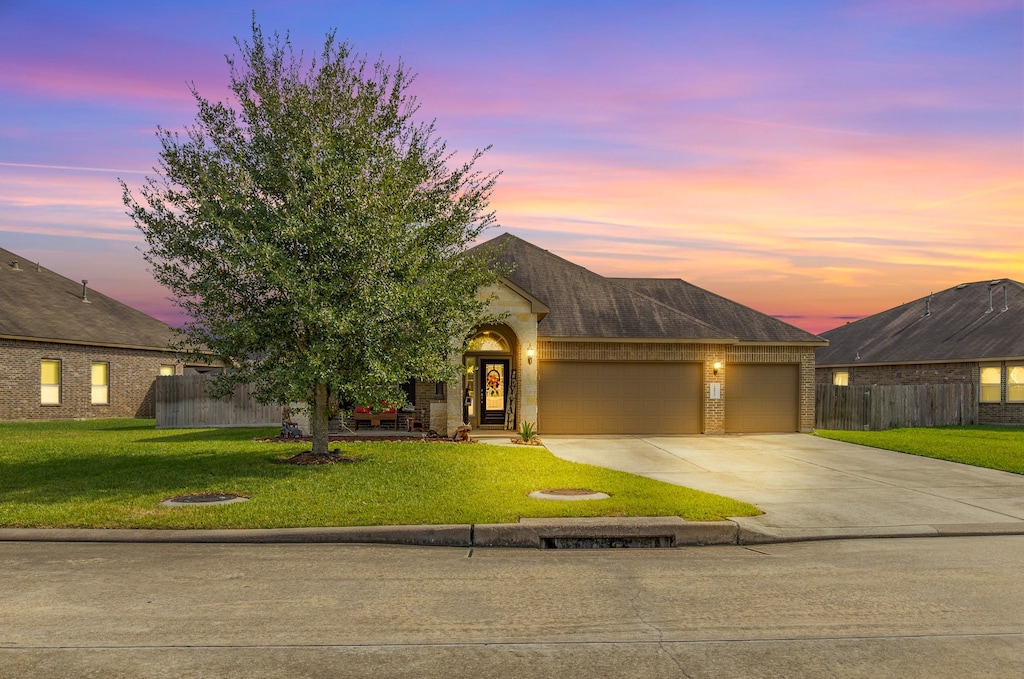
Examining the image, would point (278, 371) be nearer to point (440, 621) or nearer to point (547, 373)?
point (440, 621)

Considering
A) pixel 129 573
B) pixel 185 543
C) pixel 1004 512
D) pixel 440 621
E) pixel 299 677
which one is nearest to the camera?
pixel 299 677

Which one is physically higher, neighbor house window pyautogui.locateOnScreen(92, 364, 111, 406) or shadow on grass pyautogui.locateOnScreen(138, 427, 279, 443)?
neighbor house window pyautogui.locateOnScreen(92, 364, 111, 406)

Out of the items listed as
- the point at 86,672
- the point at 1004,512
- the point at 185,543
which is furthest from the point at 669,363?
the point at 86,672

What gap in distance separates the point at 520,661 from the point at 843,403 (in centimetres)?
2800

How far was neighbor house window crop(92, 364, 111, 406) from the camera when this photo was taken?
114ft

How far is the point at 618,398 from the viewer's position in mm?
25625

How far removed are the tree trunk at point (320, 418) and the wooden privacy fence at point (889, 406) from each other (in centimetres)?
1969

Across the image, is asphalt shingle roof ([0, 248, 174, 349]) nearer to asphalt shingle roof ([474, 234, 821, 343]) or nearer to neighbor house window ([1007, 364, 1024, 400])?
asphalt shingle roof ([474, 234, 821, 343])

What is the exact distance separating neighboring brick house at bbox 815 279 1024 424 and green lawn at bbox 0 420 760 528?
23593mm

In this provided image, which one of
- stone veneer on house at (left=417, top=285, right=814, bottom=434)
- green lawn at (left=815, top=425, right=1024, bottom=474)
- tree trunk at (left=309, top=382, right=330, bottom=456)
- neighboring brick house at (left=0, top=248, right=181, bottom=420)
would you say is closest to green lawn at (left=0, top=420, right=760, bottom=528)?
tree trunk at (left=309, top=382, right=330, bottom=456)

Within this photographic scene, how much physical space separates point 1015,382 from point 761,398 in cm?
1331

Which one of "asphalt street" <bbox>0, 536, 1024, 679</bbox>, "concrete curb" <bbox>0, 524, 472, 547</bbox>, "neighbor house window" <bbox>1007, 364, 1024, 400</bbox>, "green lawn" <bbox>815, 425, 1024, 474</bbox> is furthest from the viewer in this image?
"neighbor house window" <bbox>1007, 364, 1024, 400</bbox>

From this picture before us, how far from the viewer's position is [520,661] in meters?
5.34

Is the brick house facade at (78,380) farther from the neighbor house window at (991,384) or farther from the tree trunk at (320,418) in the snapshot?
the neighbor house window at (991,384)
